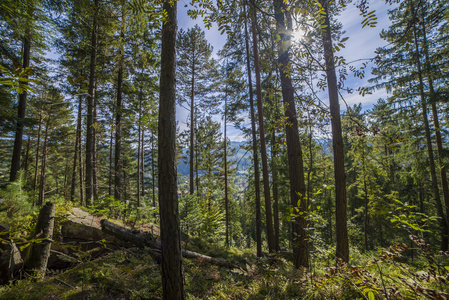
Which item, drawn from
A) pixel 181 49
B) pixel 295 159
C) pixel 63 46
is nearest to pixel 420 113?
pixel 295 159

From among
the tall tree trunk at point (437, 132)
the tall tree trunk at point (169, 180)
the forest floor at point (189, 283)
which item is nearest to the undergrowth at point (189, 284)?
the forest floor at point (189, 283)

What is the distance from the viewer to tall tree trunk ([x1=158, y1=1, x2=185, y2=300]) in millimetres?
2857

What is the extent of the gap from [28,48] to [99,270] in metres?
13.1

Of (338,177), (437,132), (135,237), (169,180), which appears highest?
(437,132)

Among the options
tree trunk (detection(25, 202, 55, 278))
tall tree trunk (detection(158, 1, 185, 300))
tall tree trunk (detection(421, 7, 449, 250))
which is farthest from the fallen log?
tall tree trunk (detection(421, 7, 449, 250))

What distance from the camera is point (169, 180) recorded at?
2.96 metres

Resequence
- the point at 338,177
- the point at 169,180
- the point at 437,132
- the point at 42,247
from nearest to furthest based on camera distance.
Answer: the point at 169,180 → the point at 42,247 → the point at 338,177 → the point at 437,132

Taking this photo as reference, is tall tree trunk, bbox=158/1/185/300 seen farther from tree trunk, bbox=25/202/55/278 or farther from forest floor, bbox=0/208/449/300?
tree trunk, bbox=25/202/55/278

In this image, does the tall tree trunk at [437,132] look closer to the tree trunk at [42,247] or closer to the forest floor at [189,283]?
the forest floor at [189,283]

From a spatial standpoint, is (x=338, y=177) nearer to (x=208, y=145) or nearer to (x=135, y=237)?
(x=135, y=237)

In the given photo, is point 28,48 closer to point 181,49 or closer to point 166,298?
point 181,49

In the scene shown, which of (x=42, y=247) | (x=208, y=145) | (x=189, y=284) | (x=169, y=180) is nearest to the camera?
(x=169, y=180)

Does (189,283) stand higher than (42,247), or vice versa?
(42,247)

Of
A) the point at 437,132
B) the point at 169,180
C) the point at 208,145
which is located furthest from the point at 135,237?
the point at 437,132
